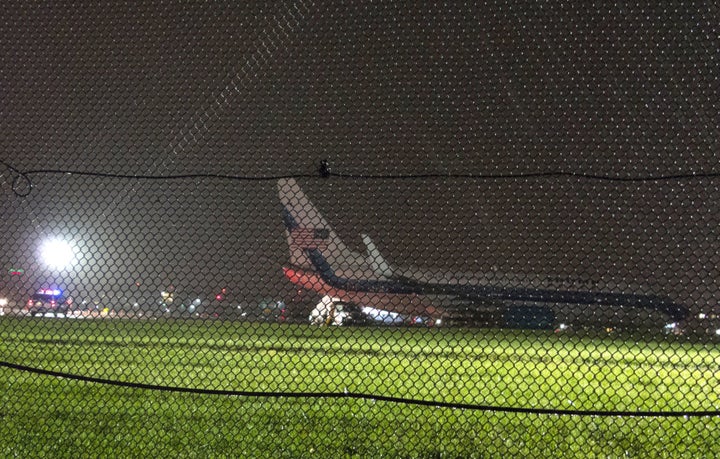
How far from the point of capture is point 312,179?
4.09m

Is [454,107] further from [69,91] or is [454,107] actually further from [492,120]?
[69,91]

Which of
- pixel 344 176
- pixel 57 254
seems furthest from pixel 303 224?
pixel 57 254

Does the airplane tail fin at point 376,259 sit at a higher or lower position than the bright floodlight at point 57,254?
lower

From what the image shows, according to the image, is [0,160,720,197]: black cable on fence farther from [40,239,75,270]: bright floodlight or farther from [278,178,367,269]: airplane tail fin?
[40,239,75,270]: bright floodlight

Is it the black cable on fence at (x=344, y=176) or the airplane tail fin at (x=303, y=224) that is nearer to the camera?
the black cable on fence at (x=344, y=176)

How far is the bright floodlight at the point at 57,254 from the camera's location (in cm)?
494

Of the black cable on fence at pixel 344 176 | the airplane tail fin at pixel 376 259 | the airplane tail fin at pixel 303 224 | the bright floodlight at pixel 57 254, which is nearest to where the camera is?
the black cable on fence at pixel 344 176

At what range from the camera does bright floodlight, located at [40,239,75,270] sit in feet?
16.2

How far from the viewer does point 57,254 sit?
505cm

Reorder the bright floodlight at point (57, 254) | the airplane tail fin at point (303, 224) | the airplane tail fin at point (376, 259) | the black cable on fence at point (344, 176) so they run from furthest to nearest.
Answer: the bright floodlight at point (57, 254) < the airplane tail fin at point (376, 259) < the airplane tail fin at point (303, 224) < the black cable on fence at point (344, 176)

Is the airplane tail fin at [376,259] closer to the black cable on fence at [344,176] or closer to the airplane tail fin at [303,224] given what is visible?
the airplane tail fin at [303,224]

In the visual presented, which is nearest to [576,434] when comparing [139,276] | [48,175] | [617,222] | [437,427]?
[437,427]

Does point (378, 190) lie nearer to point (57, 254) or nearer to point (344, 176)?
point (344, 176)

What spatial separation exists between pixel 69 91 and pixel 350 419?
2.60 meters
